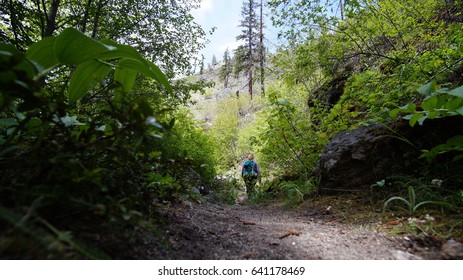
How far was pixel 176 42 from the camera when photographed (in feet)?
20.5

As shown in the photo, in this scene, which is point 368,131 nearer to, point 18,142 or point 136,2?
point 18,142

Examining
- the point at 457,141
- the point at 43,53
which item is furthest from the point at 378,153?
the point at 43,53

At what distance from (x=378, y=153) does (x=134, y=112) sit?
2.25 m

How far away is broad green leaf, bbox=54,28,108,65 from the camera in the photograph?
3.32 ft

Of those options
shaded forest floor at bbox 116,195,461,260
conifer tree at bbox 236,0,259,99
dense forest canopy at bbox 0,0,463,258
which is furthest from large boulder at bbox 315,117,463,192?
conifer tree at bbox 236,0,259,99

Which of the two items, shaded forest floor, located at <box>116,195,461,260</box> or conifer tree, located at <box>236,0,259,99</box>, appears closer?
shaded forest floor, located at <box>116,195,461,260</box>

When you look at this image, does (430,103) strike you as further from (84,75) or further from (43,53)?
(43,53)

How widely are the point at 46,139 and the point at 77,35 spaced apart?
1.47ft

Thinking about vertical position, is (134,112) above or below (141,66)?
below

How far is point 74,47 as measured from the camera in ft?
3.39

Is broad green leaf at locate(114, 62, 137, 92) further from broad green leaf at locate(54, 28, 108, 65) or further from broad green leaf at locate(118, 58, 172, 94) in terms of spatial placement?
broad green leaf at locate(54, 28, 108, 65)

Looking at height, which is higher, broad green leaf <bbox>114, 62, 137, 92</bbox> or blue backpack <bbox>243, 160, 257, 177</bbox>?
broad green leaf <bbox>114, 62, 137, 92</bbox>

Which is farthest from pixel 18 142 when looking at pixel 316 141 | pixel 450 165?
pixel 316 141

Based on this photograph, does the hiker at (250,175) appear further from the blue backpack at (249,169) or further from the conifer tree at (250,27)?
the conifer tree at (250,27)
